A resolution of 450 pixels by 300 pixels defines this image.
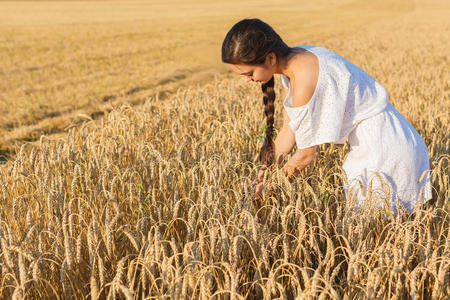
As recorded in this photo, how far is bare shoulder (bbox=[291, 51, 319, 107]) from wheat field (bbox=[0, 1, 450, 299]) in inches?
16.9

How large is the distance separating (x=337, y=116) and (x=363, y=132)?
0.27 meters

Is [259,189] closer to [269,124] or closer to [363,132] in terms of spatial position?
[269,124]

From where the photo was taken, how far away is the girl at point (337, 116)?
209cm

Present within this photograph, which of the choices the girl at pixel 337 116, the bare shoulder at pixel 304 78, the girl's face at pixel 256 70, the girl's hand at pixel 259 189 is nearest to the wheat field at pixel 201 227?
the girl's hand at pixel 259 189

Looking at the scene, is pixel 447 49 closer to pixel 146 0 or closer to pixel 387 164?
pixel 387 164

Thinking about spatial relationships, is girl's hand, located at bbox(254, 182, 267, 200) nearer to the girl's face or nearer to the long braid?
the long braid

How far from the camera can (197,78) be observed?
1095 centimetres

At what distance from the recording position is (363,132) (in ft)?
7.65

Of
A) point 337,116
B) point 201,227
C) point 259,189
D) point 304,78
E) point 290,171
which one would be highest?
point 304,78

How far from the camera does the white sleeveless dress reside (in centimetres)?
216

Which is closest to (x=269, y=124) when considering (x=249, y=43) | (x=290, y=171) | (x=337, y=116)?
(x=290, y=171)

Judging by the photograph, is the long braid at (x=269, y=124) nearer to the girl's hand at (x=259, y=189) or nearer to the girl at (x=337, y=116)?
the girl at (x=337, y=116)

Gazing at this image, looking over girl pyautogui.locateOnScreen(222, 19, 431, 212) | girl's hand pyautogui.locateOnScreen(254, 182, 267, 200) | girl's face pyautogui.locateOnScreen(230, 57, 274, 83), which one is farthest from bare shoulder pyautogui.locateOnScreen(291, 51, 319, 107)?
girl's hand pyautogui.locateOnScreen(254, 182, 267, 200)

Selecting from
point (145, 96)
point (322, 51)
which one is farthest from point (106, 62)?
point (322, 51)
